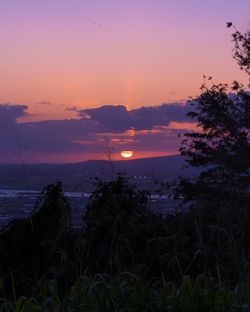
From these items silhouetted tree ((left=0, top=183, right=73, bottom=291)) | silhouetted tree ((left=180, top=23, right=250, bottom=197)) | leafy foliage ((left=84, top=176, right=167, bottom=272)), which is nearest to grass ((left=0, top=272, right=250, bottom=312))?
leafy foliage ((left=84, top=176, right=167, bottom=272))

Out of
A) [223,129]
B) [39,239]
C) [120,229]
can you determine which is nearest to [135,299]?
[120,229]

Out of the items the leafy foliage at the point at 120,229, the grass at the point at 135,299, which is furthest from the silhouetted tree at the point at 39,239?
the grass at the point at 135,299

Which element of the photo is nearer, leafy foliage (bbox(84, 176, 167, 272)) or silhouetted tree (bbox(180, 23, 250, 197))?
leafy foliage (bbox(84, 176, 167, 272))

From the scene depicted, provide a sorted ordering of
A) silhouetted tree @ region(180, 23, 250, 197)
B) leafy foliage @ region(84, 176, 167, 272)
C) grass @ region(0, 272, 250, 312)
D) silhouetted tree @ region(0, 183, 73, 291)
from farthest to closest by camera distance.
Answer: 1. silhouetted tree @ region(180, 23, 250, 197)
2. silhouetted tree @ region(0, 183, 73, 291)
3. leafy foliage @ region(84, 176, 167, 272)
4. grass @ region(0, 272, 250, 312)

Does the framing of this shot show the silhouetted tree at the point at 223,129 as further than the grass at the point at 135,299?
Yes

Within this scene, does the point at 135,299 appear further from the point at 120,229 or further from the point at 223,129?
the point at 223,129

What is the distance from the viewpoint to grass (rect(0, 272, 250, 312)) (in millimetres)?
6047

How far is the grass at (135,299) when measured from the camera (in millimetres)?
6047

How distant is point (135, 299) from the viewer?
630cm

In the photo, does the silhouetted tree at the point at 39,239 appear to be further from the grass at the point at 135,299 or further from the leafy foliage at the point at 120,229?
the grass at the point at 135,299

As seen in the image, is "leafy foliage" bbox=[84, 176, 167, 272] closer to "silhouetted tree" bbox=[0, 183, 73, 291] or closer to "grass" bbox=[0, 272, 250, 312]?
"silhouetted tree" bbox=[0, 183, 73, 291]

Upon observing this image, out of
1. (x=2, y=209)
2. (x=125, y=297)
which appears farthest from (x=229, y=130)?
(x=125, y=297)

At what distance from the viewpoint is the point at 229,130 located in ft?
65.8

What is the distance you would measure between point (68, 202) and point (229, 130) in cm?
1095
